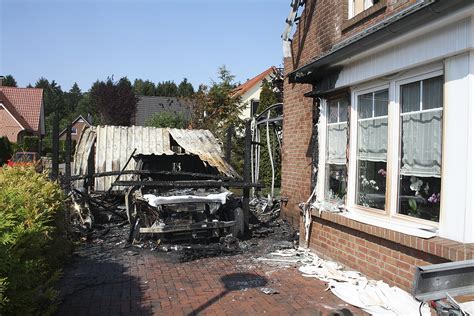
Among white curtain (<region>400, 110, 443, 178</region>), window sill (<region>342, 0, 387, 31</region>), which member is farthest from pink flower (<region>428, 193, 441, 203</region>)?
window sill (<region>342, 0, 387, 31</region>)

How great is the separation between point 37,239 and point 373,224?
3.88 metres

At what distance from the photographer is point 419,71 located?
4922mm

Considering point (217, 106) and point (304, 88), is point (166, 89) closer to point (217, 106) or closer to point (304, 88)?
point (217, 106)

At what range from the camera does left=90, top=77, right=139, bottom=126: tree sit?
1724 inches

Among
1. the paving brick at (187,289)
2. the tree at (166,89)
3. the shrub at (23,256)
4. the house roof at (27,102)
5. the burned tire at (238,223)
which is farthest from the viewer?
the tree at (166,89)

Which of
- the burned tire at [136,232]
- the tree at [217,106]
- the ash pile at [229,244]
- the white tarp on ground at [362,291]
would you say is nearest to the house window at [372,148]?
the white tarp on ground at [362,291]

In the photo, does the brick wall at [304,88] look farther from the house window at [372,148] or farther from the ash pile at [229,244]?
the house window at [372,148]

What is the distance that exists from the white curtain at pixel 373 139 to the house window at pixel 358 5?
2.39 m

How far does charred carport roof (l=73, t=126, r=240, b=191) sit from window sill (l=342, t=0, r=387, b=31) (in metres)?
6.11

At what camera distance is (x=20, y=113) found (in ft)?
165

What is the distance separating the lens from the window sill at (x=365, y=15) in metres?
6.46

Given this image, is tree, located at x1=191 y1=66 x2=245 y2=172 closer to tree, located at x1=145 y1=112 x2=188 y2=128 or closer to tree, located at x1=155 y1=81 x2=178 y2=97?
tree, located at x1=145 y1=112 x2=188 y2=128

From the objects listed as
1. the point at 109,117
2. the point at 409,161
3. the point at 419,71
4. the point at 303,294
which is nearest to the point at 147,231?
the point at 303,294

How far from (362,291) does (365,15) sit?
4220 millimetres
